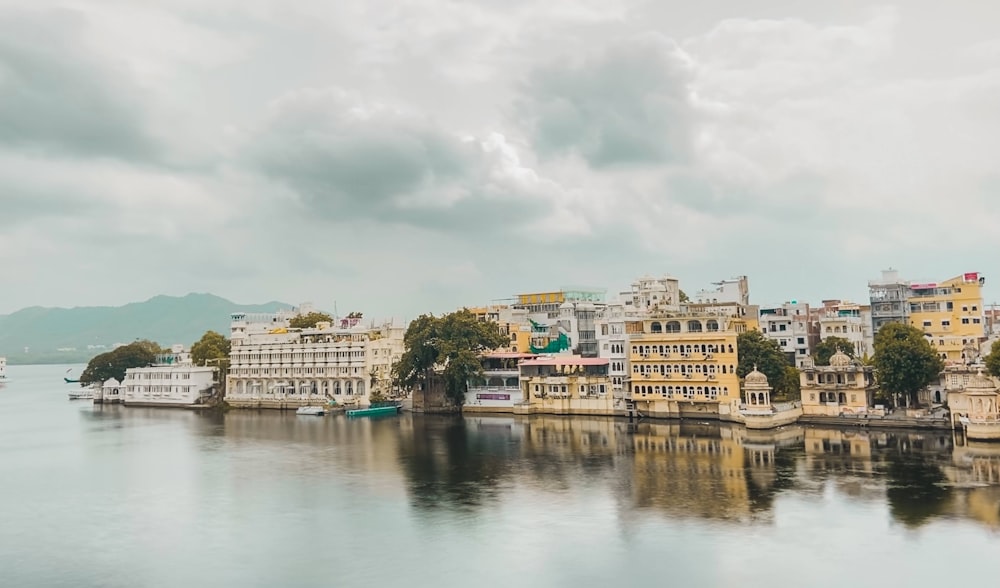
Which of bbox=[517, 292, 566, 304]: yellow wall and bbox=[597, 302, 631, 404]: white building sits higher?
bbox=[517, 292, 566, 304]: yellow wall

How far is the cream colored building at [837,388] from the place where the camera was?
3975cm

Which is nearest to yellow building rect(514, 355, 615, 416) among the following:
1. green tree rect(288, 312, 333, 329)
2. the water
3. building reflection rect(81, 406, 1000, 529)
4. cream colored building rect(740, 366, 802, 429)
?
building reflection rect(81, 406, 1000, 529)

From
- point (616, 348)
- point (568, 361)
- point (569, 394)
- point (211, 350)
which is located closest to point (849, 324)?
point (616, 348)

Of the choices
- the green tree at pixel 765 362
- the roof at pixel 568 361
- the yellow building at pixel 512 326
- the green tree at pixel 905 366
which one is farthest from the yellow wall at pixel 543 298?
the green tree at pixel 905 366

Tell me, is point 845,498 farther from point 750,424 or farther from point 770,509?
point 750,424

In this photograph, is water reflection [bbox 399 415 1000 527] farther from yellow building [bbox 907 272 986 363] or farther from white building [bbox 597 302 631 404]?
yellow building [bbox 907 272 986 363]

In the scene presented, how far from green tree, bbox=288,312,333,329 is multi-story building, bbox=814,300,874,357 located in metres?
45.9

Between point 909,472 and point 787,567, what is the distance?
40.3 ft

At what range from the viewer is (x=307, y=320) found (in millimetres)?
74938

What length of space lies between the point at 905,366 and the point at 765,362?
7912mm

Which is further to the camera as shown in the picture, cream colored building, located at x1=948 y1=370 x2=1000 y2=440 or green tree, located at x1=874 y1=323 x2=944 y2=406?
green tree, located at x1=874 y1=323 x2=944 y2=406

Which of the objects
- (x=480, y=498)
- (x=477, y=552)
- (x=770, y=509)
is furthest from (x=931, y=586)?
(x=480, y=498)

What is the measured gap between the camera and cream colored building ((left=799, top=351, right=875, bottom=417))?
39.8 metres

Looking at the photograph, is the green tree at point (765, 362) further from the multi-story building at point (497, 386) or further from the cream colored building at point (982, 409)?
the multi-story building at point (497, 386)
